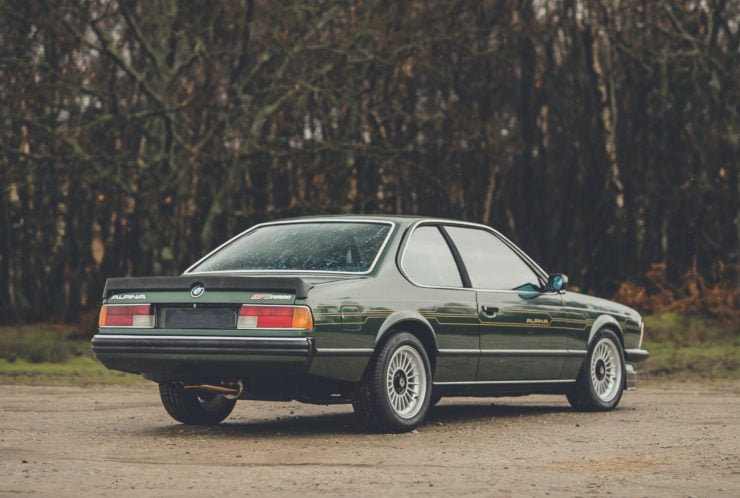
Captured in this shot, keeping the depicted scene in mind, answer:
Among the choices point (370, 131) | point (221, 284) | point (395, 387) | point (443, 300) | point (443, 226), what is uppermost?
point (370, 131)

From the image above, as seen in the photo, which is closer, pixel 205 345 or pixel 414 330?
pixel 205 345

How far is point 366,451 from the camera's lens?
848 centimetres

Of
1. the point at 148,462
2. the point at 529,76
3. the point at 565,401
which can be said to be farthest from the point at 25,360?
the point at 529,76

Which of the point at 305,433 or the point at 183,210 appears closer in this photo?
the point at 305,433

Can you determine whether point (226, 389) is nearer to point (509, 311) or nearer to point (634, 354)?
point (509, 311)

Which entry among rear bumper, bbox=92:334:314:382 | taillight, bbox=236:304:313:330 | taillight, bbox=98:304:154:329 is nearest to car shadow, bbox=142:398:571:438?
rear bumper, bbox=92:334:314:382

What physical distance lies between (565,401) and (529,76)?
22645mm

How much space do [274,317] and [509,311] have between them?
2593mm

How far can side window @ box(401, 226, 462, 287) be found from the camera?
397 inches

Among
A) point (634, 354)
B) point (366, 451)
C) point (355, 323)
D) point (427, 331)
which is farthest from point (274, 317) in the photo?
point (634, 354)

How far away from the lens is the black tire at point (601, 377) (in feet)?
38.7

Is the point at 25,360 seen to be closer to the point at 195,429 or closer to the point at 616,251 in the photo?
the point at 195,429

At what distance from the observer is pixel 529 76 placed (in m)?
35.1

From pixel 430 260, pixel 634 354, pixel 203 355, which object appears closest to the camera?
pixel 203 355
